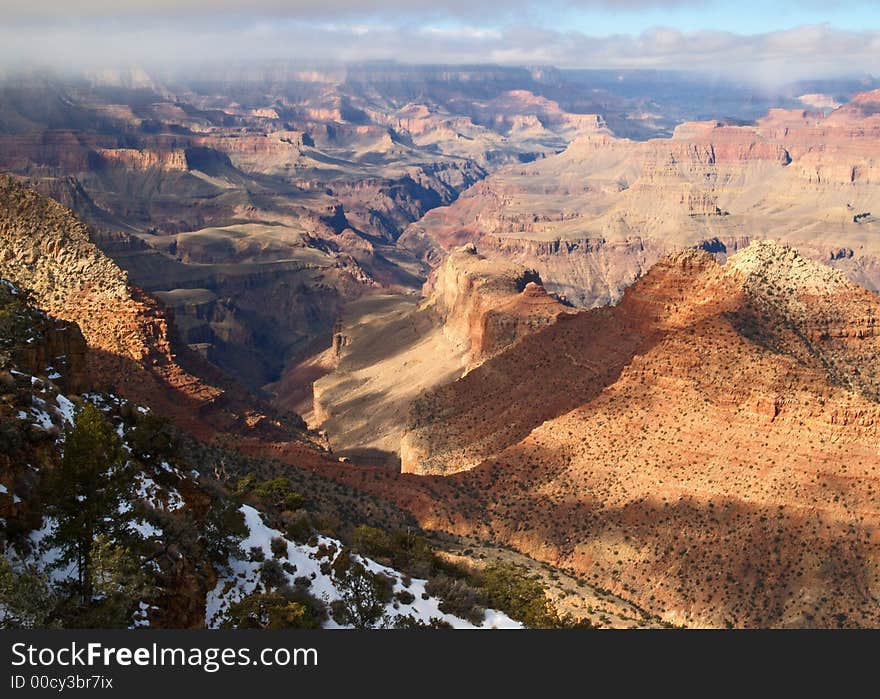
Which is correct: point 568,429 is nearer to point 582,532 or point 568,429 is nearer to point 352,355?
point 582,532

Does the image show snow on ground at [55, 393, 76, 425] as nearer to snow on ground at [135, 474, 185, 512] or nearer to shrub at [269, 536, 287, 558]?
snow on ground at [135, 474, 185, 512]

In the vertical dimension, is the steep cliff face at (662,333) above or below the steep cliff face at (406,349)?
above

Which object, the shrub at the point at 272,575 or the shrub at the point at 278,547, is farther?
the shrub at the point at 278,547

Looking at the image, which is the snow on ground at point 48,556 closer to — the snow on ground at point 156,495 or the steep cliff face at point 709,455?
the snow on ground at point 156,495

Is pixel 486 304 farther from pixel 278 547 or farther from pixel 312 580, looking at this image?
pixel 312 580

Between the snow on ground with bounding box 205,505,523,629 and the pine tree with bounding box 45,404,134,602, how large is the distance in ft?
16.6

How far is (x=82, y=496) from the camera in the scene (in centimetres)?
2525

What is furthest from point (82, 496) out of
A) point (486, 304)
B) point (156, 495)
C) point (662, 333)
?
point (486, 304)

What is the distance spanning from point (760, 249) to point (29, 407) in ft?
199

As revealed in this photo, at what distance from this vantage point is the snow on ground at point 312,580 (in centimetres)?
3036

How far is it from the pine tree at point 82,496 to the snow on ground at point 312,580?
507 centimetres

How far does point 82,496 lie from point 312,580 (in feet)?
36.0

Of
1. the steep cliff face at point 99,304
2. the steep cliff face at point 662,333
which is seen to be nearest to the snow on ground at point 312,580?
the steep cliff face at point 99,304

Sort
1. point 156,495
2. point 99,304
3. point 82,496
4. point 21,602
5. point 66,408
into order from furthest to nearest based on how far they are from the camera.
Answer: point 99,304
point 66,408
point 156,495
point 82,496
point 21,602
